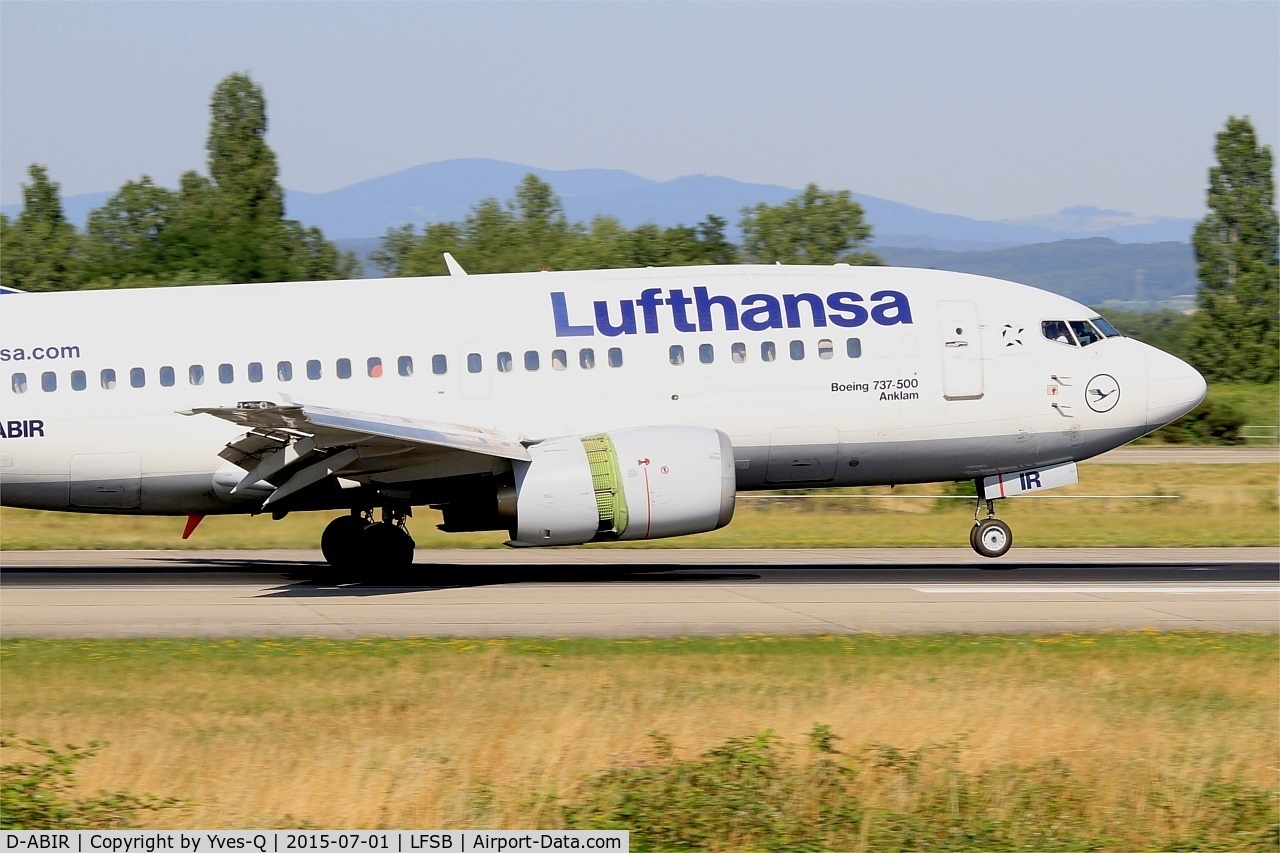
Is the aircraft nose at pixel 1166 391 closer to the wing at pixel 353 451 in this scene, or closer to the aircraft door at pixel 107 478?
the wing at pixel 353 451

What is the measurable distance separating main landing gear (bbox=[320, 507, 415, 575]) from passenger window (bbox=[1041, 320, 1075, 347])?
10.3m

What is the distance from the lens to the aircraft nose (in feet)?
76.9

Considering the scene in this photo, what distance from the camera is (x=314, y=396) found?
21906 millimetres

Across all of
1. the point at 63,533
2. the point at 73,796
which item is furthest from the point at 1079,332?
the point at 63,533

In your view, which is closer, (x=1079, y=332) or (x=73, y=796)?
(x=73, y=796)

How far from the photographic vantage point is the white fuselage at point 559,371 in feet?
71.9

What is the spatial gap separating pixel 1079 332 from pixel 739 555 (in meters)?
7.30

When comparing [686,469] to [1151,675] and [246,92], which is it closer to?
[1151,675]

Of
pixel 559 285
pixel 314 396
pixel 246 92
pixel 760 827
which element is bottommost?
pixel 760 827

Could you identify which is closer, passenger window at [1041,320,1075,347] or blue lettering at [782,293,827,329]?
blue lettering at [782,293,827,329]

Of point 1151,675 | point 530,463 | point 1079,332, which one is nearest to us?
point 1151,675

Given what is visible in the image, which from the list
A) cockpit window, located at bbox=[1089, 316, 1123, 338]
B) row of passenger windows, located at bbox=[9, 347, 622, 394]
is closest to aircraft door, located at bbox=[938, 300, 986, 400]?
cockpit window, located at bbox=[1089, 316, 1123, 338]
